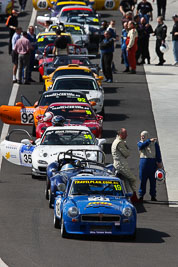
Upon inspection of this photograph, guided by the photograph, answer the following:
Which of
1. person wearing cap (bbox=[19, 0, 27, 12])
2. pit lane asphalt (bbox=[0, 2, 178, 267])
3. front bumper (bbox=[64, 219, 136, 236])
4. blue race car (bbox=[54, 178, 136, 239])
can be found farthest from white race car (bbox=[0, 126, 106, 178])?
person wearing cap (bbox=[19, 0, 27, 12])

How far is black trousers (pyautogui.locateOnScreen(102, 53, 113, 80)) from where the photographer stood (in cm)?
3338

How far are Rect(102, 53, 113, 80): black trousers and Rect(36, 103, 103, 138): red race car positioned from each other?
8.78 m

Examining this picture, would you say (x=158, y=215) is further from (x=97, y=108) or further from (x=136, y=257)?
(x=97, y=108)

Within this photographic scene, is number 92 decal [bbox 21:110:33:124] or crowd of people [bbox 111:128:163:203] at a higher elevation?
crowd of people [bbox 111:128:163:203]

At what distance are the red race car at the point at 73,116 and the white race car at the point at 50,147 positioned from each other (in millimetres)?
1736

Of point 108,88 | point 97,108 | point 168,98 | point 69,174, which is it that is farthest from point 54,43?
point 69,174

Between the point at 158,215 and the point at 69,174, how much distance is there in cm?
185

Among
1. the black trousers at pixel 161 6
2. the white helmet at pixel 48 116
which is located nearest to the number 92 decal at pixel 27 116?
the white helmet at pixel 48 116

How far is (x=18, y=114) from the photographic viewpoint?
25.6 meters

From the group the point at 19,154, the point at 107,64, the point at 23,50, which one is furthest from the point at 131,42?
the point at 19,154

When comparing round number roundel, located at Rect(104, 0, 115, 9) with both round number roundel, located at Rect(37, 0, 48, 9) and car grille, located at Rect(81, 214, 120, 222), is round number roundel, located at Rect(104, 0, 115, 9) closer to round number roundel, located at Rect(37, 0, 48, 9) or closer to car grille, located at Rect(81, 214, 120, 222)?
round number roundel, located at Rect(37, 0, 48, 9)

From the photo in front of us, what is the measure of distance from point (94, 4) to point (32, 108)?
1002 inches

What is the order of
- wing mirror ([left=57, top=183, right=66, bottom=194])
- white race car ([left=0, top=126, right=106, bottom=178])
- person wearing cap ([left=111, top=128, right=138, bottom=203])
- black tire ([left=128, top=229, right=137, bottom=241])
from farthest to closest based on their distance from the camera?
white race car ([left=0, top=126, right=106, bottom=178])
person wearing cap ([left=111, top=128, right=138, bottom=203])
wing mirror ([left=57, top=183, right=66, bottom=194])
black tire ([left=128, top=229, right=137, bottom=241])

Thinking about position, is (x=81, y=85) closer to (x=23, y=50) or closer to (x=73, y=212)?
(x=23, y=50)
